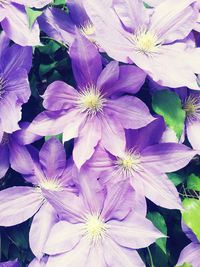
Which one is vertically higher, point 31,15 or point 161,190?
point 31,15

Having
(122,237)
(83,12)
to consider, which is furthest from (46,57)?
(122,237)

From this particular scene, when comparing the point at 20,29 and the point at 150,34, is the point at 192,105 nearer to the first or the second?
the point at 150,34

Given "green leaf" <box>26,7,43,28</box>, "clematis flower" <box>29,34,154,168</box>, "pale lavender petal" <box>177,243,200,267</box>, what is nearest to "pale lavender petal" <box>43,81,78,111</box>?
"clematis flower" <box>29,34,154,168</box>

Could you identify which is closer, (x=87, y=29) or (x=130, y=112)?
(x=130, y=112)

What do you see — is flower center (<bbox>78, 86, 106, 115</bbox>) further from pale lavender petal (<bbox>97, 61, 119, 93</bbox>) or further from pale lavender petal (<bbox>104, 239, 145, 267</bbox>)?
pale lavender petal (<bbox>104, 239, 145, 267</bbox>)

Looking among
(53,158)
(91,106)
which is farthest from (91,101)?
(53,158)

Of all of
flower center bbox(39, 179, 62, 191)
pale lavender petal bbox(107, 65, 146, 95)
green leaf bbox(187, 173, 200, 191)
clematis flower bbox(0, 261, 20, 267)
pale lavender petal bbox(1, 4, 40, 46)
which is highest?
pale lavender petal bbox(1, 4, 40, 46)

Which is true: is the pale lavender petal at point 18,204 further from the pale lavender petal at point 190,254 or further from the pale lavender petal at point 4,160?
the pale lavender petal at point 190,254
